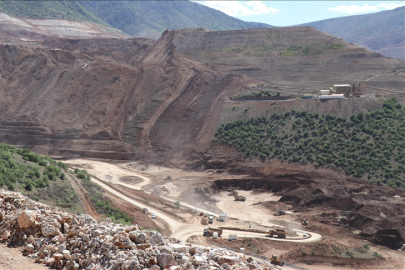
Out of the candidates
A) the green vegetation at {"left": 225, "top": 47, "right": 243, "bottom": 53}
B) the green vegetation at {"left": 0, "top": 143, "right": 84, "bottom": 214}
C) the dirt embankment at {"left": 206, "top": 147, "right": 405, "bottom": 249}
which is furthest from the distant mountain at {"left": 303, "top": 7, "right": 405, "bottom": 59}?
the green vegetation at {"left": 0, "top": 143, "right": 84, "bottom": 214}

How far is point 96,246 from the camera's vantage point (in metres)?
11.1

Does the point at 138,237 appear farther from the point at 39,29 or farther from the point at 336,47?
the point at 39,29

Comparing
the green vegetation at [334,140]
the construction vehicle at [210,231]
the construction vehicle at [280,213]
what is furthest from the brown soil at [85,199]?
the green vegetation at [334,140]

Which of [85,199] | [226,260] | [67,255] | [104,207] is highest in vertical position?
[226,260]

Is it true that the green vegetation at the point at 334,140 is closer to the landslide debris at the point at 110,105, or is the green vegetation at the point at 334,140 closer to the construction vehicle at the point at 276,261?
the landslide debris at the point at 110,105

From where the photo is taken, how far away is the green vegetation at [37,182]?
24.4 metres

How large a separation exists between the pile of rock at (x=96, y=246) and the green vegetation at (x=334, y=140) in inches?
1354

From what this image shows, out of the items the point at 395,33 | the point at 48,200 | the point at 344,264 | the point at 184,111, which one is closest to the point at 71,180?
the point at 48,200

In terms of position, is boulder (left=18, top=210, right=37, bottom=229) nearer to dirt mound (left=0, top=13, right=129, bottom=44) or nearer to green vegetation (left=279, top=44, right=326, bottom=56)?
green vegetation (left=279, top=44, right=326, bottom=56)

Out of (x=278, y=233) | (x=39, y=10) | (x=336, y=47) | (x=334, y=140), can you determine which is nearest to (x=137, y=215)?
(x=278, y=233)

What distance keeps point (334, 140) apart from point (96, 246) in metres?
40.6

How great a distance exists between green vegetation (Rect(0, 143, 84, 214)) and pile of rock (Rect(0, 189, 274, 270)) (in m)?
11.2

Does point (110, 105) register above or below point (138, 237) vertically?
above

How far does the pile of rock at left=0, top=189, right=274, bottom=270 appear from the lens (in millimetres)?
10281
